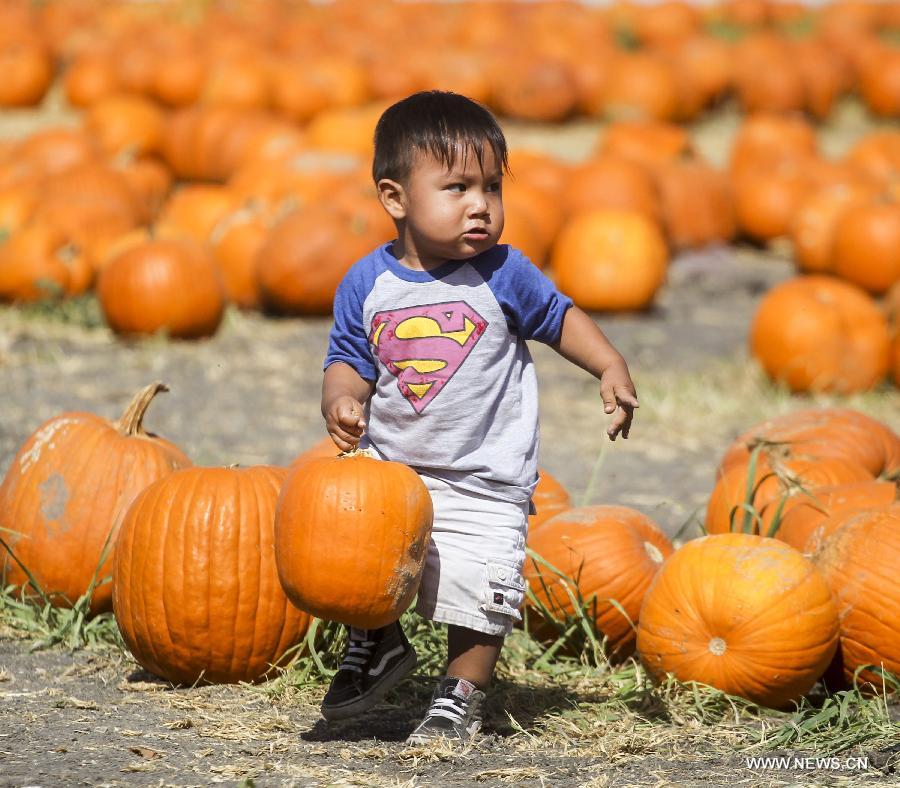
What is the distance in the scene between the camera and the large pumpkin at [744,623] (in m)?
3.35

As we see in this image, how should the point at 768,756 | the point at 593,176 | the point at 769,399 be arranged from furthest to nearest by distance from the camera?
the point at 593,176, the point at 769,399, the point at 768,756

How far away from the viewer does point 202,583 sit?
134 inches

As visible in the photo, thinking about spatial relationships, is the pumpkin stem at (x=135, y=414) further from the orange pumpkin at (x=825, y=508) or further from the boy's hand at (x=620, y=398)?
the orange pumpkin at (x=825, y=508)

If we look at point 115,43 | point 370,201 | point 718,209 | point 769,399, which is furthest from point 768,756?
point 115,43

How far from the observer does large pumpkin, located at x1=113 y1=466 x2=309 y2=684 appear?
3414 mm

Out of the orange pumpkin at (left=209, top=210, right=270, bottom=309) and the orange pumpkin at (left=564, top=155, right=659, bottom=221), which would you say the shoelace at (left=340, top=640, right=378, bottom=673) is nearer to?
the orange pumpkin at (left=209, top=210, right=270, bottom=309)

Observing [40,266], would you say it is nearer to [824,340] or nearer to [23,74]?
[824,340]

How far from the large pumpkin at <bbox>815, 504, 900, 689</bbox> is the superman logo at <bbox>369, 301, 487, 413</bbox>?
1.22 metres

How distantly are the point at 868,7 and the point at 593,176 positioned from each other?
1368 centimetres

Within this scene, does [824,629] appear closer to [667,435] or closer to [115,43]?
[667,435]

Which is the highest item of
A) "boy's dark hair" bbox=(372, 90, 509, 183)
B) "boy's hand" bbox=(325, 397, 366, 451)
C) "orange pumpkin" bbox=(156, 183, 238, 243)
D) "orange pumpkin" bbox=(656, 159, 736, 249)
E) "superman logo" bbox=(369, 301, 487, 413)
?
"orange pumpkin" bbox=(656, 159, 736, 249)

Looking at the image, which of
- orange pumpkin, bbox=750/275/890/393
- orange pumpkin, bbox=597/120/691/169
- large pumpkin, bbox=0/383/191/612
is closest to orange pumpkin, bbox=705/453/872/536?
large pumpkin, bbox=0/383/191/612

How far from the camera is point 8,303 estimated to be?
8.48 m

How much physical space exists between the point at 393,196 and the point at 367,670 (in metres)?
1.12
